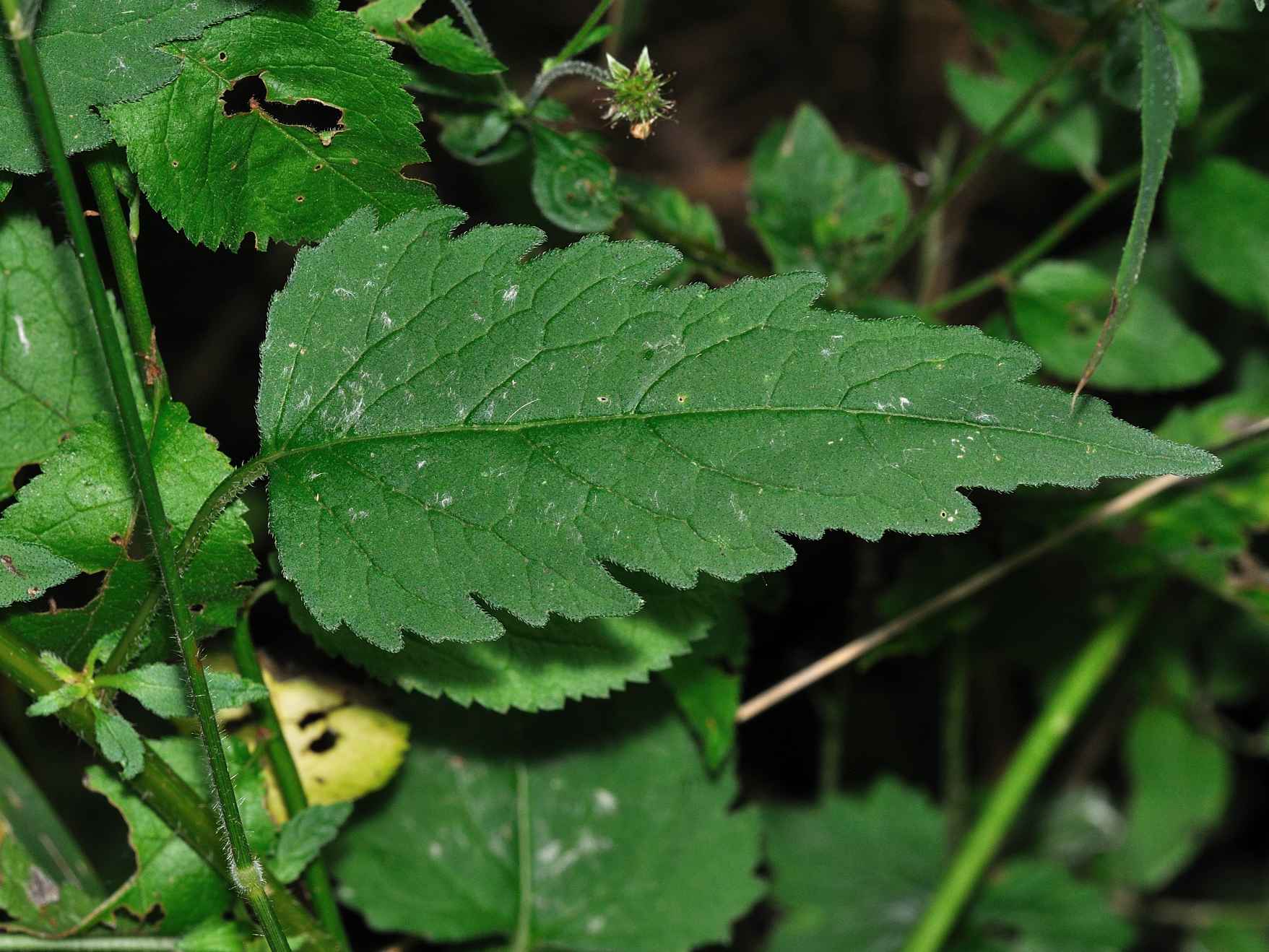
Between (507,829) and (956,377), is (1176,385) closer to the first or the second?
(956,377)

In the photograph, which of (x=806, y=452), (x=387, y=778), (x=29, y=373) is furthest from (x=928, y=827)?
(x=29, y=373)

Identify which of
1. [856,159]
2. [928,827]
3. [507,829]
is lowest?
[928,827]

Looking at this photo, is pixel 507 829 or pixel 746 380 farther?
pixel 507 829

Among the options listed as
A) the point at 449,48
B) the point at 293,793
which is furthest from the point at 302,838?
the point at 449,48

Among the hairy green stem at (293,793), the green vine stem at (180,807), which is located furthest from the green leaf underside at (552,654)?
the green vine stem at (180,807)

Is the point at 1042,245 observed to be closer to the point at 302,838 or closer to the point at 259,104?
the point at 259,104

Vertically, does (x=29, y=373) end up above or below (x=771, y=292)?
below
